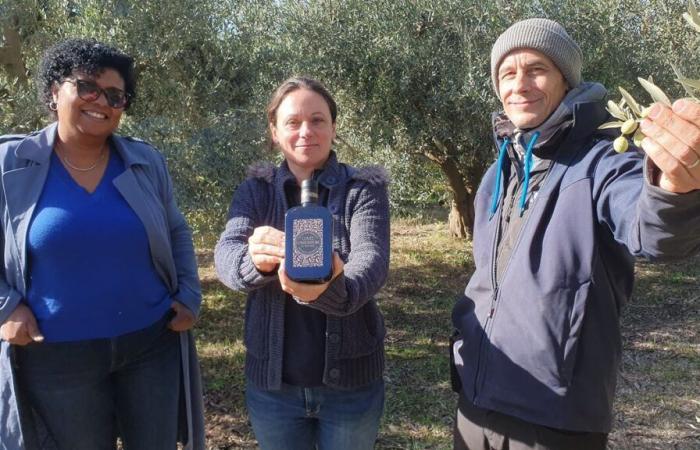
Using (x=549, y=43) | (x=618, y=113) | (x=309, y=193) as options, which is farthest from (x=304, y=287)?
(x=549, y=43)

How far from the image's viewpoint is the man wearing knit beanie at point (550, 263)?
68.6 inches

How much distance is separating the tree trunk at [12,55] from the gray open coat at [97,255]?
3.32 metres

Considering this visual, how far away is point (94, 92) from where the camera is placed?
7.85 feet

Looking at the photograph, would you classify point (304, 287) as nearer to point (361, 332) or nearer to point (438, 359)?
point (361, 332)

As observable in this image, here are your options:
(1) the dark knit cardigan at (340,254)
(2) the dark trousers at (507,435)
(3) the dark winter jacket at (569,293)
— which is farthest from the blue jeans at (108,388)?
(3) the dark winter jacket at (569,293)

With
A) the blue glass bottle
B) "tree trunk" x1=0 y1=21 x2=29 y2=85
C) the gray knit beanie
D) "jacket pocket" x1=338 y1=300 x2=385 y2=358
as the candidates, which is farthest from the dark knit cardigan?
"tree trunk" x1=0 y1=21 x2=29 y2=85

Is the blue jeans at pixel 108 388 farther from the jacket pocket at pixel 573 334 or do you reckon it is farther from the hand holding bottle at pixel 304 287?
the jacket pocket at pixel 573 334

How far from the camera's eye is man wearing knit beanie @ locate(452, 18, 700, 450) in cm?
174

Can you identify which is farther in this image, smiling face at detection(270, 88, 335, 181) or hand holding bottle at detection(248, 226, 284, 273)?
smiling face at detection(270, 88, 335, 181)

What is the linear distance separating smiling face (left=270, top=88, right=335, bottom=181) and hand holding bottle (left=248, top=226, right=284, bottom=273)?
0.41 meters

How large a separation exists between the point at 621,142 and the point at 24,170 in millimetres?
2120

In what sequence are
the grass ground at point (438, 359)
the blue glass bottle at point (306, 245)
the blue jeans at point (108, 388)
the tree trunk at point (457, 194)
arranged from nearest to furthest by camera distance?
the blue glass bottle at point (306, 245)
the blue jeans at point (108, 388)
the grass ground at point (438, 359)
the tree trunk at point (457, 194)

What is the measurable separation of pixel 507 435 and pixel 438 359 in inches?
147

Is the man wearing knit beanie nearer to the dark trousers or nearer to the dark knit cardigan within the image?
the dark trousers
